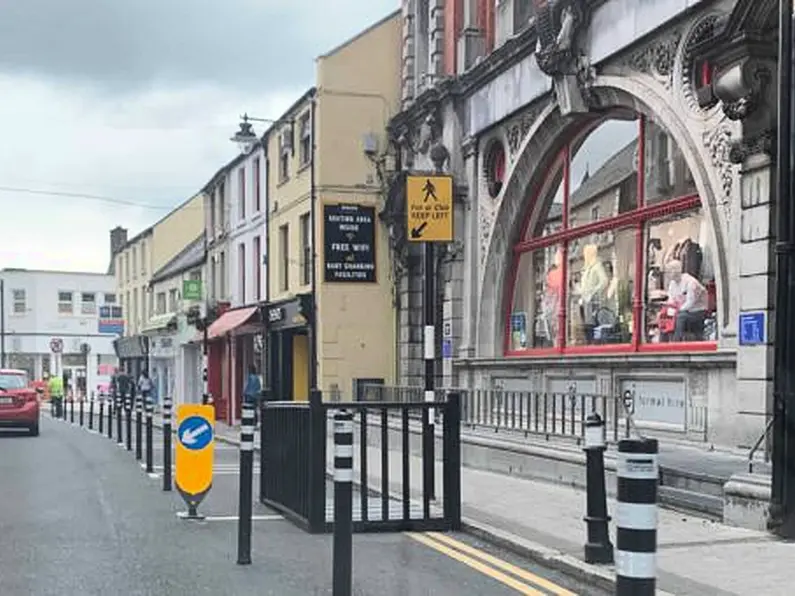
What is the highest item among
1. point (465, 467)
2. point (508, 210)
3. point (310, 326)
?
point (508, 210)

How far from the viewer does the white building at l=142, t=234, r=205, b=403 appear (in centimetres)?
3825

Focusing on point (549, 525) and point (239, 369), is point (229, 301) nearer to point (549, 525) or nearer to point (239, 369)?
point (239, 369)

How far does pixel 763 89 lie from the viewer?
9.73 metres

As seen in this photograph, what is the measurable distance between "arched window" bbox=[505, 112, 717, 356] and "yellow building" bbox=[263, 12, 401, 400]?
5656mm

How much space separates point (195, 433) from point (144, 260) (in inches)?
1587

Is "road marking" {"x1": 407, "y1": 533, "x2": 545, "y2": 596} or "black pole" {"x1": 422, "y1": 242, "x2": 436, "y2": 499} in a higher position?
"black pole" {"x1": 422, "y1": 242, "x2": 436, "y2": 499}

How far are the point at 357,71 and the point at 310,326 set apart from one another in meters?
6.19

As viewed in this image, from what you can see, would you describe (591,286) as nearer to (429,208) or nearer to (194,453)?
(429,208)

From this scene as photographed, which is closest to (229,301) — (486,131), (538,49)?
(486,131)

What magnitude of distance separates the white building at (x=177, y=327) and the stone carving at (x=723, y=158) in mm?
26200

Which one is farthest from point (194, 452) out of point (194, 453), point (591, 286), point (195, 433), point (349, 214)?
point (349, 214)

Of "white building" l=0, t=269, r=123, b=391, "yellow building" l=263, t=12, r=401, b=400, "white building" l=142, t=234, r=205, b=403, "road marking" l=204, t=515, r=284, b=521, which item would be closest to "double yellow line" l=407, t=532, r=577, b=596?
"road marking" l=204, t=515, r=284, b=521

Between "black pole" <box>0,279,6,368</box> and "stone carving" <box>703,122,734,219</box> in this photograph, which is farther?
"black pole" <box>0,279,6,368</box>

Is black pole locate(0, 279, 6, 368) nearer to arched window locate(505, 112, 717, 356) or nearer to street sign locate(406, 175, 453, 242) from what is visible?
arched window locate(505, 112, 717, 356)
